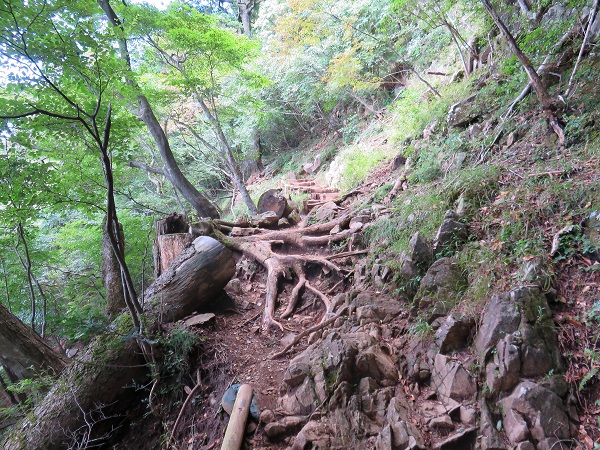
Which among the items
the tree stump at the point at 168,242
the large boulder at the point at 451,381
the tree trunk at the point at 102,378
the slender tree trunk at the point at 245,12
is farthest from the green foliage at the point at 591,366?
the slender tree trunk at the point at 245,12

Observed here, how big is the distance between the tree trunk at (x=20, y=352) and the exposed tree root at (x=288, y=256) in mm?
2973

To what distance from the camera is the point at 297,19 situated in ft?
39.0

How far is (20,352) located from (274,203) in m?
5.86

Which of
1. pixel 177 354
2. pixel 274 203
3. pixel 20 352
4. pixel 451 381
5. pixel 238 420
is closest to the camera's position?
pixel 451 381

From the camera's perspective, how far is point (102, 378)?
11.1ft

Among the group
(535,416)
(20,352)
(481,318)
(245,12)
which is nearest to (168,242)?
(20,352)

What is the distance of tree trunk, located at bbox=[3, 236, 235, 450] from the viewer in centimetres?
312

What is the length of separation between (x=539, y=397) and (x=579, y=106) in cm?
341

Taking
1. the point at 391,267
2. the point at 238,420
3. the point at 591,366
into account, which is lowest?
the point at 591,366

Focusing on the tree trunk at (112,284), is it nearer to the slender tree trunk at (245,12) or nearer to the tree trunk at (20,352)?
the tree trunk at (20,352)

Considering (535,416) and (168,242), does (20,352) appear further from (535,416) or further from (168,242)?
(535,416)

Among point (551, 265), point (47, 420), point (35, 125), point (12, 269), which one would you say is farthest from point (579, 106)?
point (12, 269)

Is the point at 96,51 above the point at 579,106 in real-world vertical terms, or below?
above

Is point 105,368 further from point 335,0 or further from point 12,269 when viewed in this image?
point 335,0
